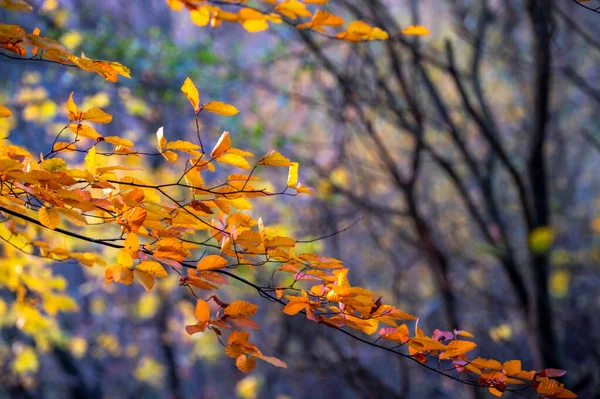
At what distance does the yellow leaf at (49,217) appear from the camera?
100 cm

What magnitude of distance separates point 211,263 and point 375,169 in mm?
2887

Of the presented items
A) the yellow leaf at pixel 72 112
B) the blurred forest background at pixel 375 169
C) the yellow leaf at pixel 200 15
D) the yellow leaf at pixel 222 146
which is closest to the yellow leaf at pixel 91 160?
the yellow leaf at pixel 72 112

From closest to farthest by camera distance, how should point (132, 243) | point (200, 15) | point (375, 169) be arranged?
point (132, 243) < point (200, 15) < point (375, 169)

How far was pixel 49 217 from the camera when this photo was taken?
3.31ft

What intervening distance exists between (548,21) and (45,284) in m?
2.11

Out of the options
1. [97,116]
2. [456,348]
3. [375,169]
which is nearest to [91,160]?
[97,116]

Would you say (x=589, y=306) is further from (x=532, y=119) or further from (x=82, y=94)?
(x=82, y=94)

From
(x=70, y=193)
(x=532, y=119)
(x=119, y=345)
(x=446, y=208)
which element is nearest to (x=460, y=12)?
(x=532, y=119)

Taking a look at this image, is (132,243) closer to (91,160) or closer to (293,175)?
(91,160)

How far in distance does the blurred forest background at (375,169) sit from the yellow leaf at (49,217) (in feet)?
3.37

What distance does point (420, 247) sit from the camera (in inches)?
116

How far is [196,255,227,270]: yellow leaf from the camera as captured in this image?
40.1 inches

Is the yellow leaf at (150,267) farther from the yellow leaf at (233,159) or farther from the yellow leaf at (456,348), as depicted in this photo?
the yellow leaf at (456,348)

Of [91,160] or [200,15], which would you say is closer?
[91,160]
